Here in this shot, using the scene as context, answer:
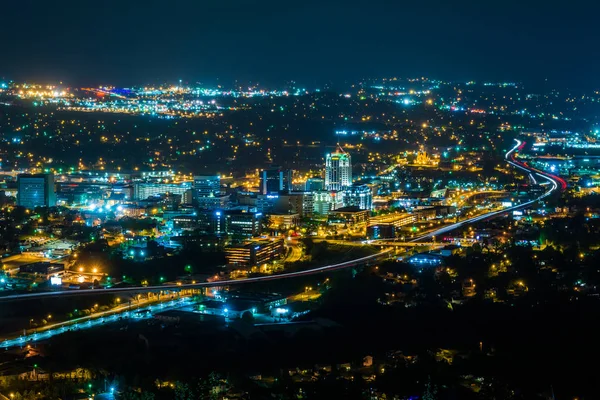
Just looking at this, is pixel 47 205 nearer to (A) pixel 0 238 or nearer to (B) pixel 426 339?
(A) pixel 0 238

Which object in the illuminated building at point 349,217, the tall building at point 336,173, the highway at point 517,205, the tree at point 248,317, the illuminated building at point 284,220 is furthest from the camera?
the tall building at point 336,173

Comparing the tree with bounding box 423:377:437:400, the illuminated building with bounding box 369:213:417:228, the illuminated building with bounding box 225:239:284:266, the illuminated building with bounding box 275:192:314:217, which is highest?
the illuminated building with bounding box 275:192:314:217

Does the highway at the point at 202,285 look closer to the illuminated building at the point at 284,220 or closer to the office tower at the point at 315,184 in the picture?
the illuminated building at the point at 284,220

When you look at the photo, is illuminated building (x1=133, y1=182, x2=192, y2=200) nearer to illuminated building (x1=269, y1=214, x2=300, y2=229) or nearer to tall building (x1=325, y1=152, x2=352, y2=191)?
tall building (x1=325, y1=152, x2=352, y2=191)

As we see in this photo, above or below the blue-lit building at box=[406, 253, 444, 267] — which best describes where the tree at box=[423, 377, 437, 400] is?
below

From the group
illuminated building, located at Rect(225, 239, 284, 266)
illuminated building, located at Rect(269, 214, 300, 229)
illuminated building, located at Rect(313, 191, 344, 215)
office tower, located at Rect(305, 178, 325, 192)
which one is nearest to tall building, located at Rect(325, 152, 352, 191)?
office tower, located at Rect(305, 178, 325, 192)

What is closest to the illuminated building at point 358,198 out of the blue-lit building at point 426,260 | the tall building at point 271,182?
the tall building at point 271,182
